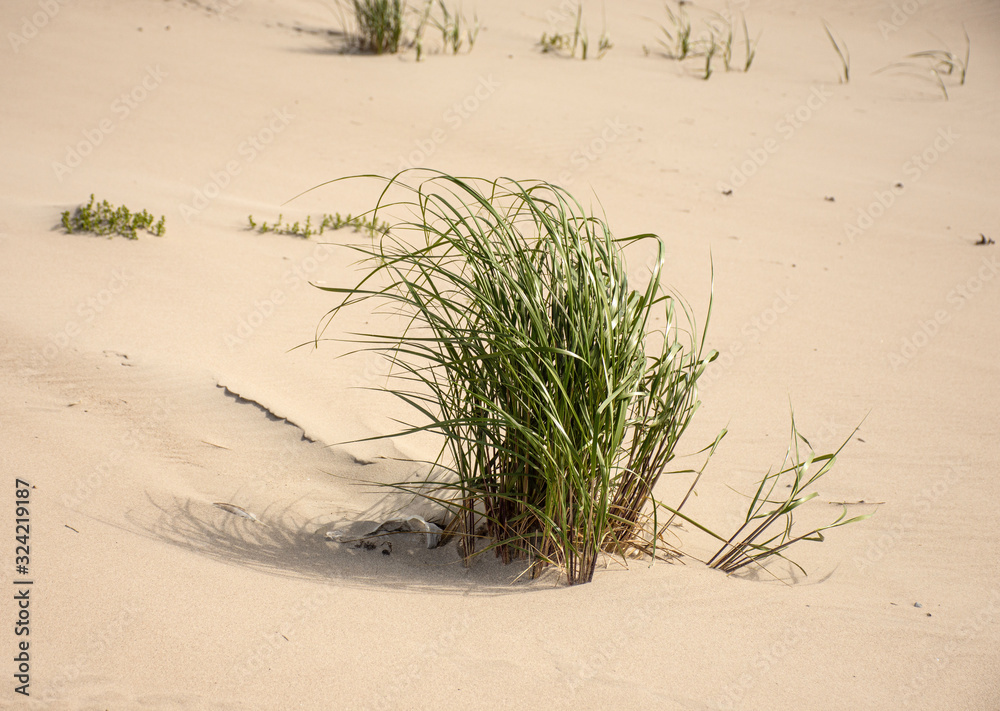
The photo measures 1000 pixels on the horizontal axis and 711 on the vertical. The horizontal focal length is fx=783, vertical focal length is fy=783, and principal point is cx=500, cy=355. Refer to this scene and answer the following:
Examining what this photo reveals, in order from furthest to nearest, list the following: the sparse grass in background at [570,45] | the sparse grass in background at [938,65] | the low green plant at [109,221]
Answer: the sparse grass in background at [938,65]
the sparse grass in background at [570,45]
the low green plant at [109,221]

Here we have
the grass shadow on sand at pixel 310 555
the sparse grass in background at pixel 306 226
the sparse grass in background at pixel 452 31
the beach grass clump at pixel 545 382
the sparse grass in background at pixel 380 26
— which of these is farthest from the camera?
the sparse grass in background at pixel 452 31

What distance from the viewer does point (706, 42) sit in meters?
10.5

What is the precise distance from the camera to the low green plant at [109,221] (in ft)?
15.3

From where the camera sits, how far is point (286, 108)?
25.6 feet

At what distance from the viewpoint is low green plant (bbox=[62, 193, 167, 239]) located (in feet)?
15.3

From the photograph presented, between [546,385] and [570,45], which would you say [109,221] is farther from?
[570,45]

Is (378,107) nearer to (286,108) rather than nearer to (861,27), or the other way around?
(286,108)

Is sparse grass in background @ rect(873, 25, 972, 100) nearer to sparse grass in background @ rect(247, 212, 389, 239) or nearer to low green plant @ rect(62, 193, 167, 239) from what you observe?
sparse grass in background @ rect(247, 212, 389, 239)

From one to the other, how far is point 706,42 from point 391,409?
886cm

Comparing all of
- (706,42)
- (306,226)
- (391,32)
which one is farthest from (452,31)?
(306,226)

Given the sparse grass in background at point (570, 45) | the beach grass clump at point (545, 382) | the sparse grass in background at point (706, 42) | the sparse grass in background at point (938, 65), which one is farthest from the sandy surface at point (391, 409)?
the sparse grass in background at point (706, 42)

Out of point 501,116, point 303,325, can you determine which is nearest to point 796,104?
point 501,116

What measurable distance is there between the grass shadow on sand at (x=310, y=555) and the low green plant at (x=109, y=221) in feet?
8.62

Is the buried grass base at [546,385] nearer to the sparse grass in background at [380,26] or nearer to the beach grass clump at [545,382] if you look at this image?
the beach grass clump at [545,382]
